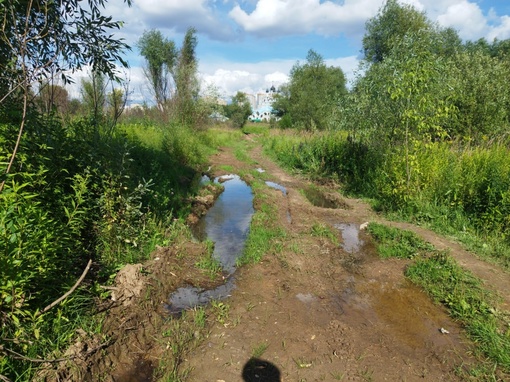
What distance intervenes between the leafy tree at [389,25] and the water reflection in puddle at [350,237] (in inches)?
696

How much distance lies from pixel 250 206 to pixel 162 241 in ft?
13.2

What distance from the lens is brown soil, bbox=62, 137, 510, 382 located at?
325 cm

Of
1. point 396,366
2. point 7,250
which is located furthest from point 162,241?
point 396,366

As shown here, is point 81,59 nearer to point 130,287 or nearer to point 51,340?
point 130,287

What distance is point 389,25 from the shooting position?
73.4ft

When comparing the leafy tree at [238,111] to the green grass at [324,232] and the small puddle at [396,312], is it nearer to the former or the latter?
the green grass at [324,232]

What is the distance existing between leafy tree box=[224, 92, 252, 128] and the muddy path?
36.7 metres

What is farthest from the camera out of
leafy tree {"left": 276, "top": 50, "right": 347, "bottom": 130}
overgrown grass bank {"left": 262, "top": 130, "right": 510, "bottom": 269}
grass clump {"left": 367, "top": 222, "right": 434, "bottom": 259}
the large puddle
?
leafy tree {"left": 276, "top": 50, "right": 347, "bottom": 130}

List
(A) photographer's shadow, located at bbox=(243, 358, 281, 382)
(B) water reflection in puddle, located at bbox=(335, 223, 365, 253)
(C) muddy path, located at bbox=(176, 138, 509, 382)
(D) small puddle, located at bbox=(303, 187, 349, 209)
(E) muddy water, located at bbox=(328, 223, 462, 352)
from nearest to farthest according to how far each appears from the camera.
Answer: (A) photographer's shadow, located at bbox=(243, 358, 281, 382), (C) muddy path, located at bbox=(176, 138, 509, 382), (E) muddy water, located at bbox=(328, 223, 462, 352), (B) water reflection in puddle, located at bbox=(335, 223, 365, 253), (D) small puddle, located at bbox=(303, 187, 349, 209)

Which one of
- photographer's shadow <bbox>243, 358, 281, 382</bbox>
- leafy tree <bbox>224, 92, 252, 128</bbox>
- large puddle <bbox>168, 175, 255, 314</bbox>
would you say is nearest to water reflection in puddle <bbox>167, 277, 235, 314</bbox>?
large puddle <bbox>168, 175, 255, 314</bbox>

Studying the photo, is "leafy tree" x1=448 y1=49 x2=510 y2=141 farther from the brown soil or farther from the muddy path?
the brown soil

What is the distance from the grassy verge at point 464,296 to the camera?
11.0ft

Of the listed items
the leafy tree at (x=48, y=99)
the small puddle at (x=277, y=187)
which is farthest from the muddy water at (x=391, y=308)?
the small puddle at (x=277, y=187)

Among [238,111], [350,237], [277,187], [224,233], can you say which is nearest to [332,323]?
[350,237]
